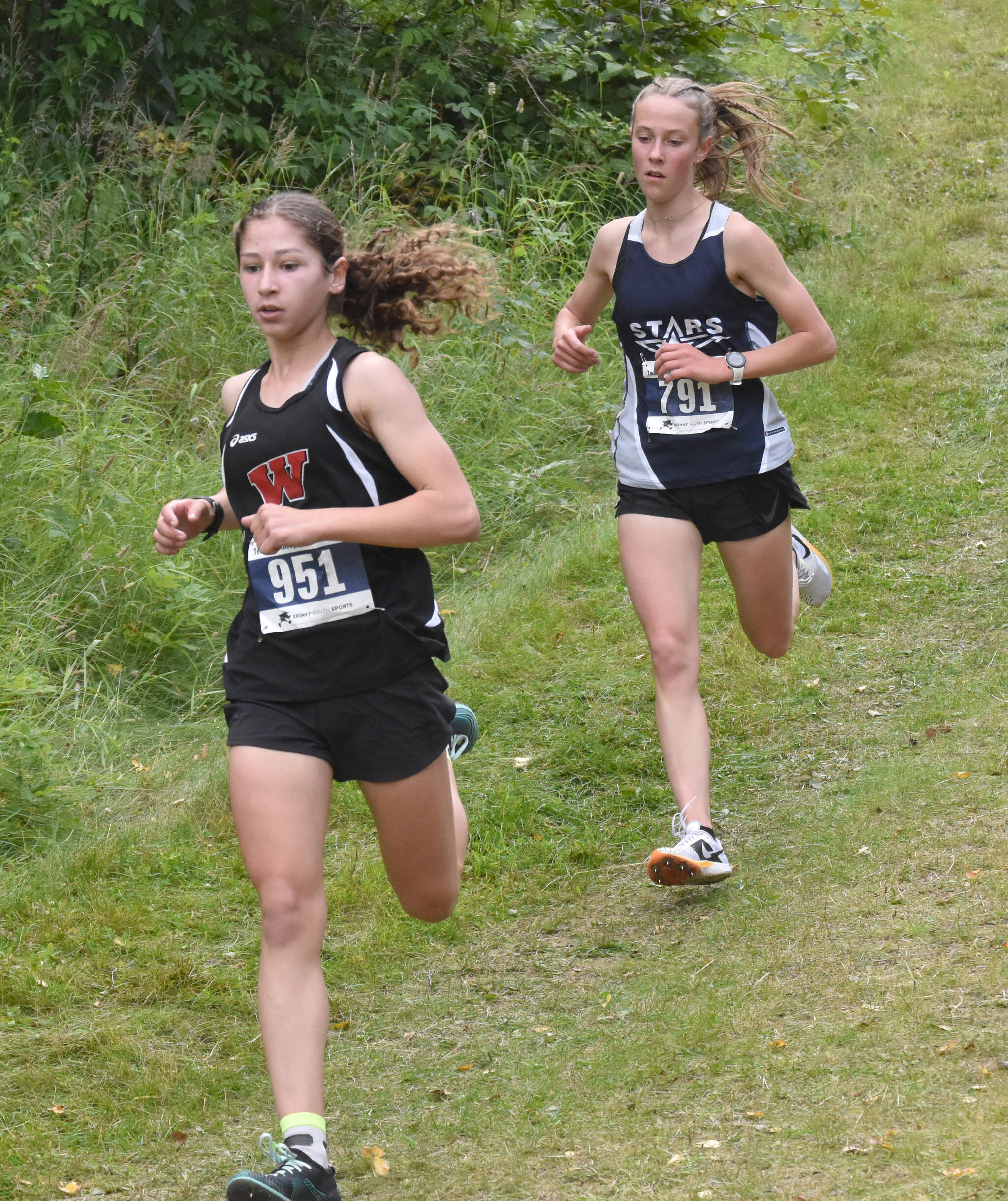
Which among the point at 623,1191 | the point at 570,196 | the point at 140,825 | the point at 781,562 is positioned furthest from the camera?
the point at 570,196

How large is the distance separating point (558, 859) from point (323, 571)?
192 cm

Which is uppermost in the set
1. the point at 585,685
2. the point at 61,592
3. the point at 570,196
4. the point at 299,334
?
the point at 570,196

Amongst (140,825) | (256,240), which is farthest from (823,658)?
(256,240)

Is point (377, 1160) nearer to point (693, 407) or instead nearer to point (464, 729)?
point (464, 729)

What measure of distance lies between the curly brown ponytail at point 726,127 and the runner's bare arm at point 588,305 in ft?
0.94

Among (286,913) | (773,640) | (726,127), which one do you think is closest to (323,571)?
(286,913)

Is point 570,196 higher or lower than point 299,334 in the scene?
higher

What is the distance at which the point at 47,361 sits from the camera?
7.12 meters

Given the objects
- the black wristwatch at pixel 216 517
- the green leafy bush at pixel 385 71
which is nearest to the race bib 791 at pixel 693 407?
the black wristwatch at pixel 216 517

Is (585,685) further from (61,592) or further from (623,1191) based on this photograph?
(623,1191)

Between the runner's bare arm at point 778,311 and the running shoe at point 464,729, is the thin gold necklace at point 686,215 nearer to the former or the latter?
the runner's bare arm at point 778,311

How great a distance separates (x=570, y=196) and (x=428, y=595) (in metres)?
6.60

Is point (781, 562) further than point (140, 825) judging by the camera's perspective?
No

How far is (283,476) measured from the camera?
318 cm
